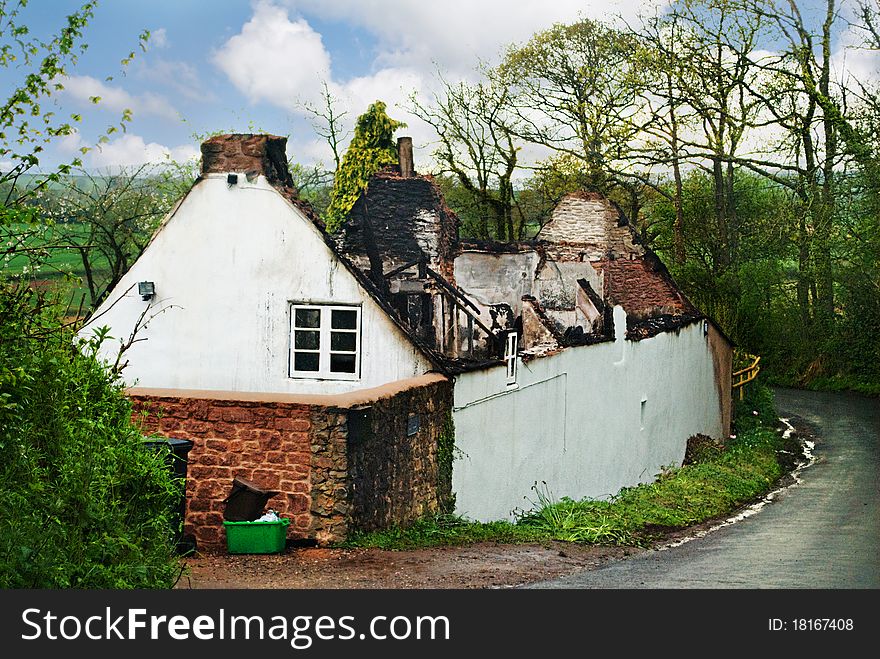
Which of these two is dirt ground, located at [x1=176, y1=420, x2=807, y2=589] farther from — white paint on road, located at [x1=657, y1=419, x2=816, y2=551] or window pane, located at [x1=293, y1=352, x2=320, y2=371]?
window pane, located at [x1=293, y1=352, x2=320, y2=371]

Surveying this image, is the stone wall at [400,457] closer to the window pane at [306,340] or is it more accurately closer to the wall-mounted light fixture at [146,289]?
the window pane at [306,340]

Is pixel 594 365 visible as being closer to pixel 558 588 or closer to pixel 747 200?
pixel 558 588

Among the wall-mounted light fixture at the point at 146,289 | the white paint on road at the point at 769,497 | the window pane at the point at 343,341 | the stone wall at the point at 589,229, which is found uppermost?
the stone wall at the point at 589,229

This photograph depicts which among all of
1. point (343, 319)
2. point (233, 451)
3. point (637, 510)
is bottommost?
point (637, 510)

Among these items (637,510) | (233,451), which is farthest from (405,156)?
(233,451)

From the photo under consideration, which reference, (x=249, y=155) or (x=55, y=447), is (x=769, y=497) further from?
(x=55, y=447)

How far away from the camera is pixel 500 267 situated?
91.0 ft

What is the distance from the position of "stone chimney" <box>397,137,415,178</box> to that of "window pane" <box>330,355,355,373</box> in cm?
658

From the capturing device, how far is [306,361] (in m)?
19.0

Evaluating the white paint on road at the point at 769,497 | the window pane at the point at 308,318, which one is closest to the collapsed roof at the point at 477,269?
the window pane at the point at 308,318

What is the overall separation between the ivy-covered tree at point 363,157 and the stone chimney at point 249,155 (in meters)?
4.68

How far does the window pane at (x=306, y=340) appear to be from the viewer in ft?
62.3

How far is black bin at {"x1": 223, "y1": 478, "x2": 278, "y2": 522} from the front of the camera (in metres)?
13.6

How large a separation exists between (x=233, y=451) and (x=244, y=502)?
73cm
